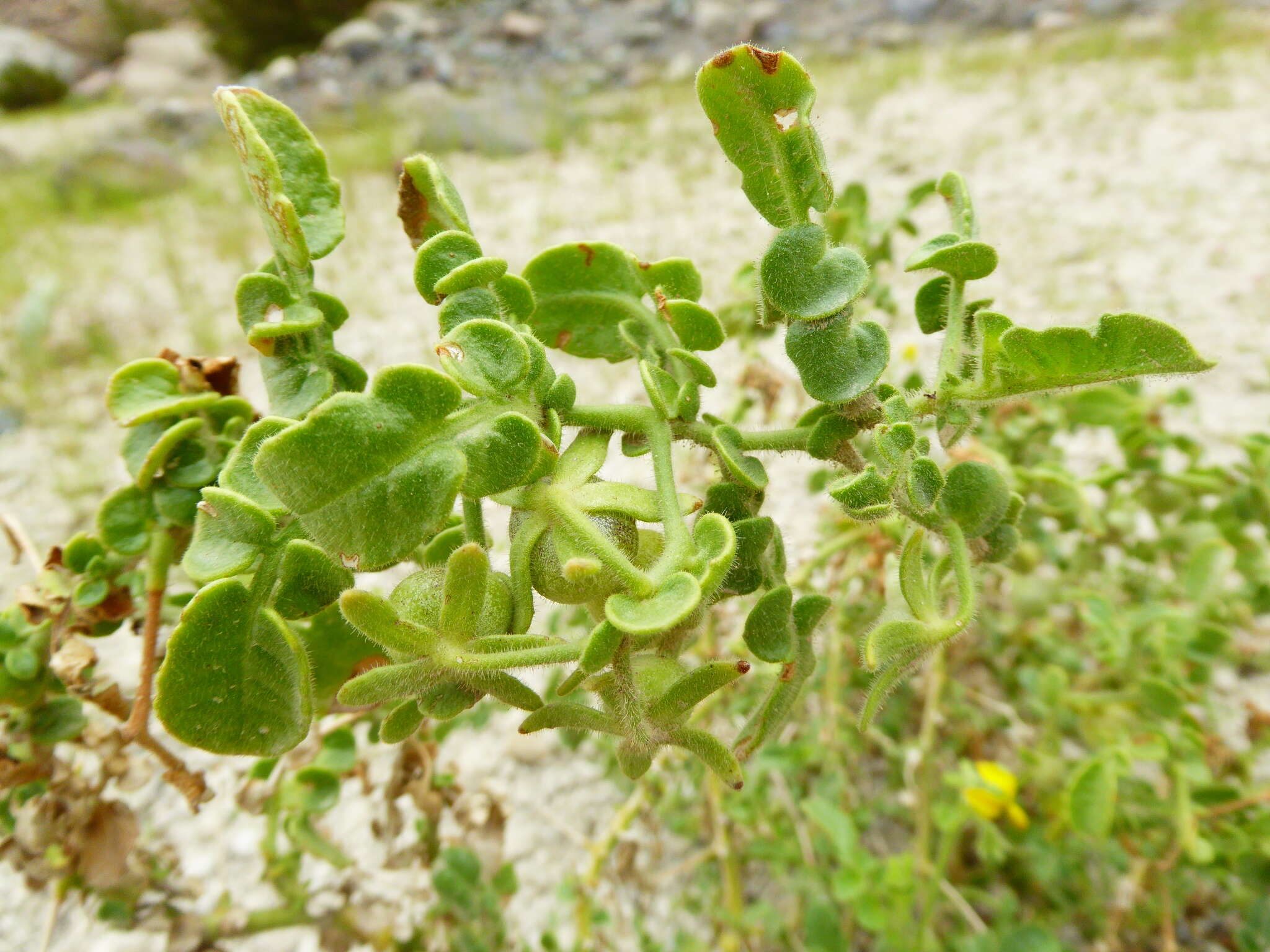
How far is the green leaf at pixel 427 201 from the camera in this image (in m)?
0.66

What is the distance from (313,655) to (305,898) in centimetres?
53

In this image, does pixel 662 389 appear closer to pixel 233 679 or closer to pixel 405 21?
pixel 233 679

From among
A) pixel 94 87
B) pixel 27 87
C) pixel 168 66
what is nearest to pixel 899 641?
pixel 168 66

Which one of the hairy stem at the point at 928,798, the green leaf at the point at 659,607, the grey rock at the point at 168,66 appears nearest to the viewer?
the green leaf at the point at 659,607

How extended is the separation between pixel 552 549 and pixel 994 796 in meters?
1.09

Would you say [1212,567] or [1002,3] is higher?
[1212,567]

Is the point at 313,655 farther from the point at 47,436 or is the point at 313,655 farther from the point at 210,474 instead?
the point at 47,436

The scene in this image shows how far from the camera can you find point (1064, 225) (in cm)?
374

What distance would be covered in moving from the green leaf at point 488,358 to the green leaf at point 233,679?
188 mm

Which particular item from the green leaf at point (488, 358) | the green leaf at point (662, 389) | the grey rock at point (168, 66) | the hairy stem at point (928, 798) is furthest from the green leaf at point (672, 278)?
the grey rock at point (168, 66)

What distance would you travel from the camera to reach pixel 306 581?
1.92 ft

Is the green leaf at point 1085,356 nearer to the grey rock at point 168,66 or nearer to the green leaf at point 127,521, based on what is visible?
the green leaf at point 127,521

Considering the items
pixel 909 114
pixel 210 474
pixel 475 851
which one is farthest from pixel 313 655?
pixel 909 114

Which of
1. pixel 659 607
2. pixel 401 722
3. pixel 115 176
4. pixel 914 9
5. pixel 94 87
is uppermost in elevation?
pixel 659 607
